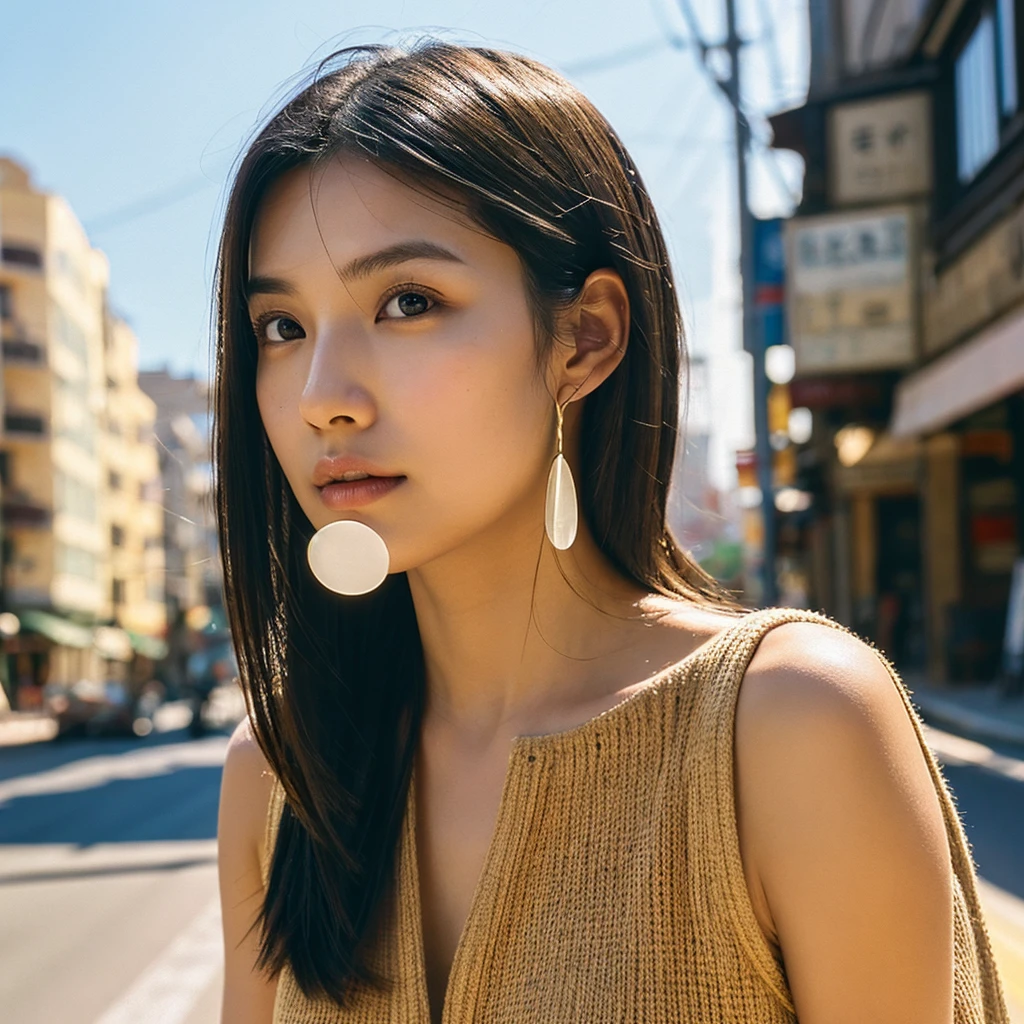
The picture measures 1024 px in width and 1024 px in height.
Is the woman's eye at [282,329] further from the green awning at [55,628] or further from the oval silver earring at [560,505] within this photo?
the green awning at [55,628]

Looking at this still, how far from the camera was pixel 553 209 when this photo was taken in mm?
1586

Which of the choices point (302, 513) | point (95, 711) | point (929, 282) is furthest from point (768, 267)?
point (302, 513)

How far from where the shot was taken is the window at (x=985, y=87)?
49.2ft

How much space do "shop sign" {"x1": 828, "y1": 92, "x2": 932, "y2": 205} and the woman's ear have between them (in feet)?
60.5

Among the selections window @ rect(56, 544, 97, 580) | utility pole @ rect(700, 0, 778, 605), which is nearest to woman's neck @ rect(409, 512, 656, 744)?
utility pole @ rect(700, 0, 778, 605)

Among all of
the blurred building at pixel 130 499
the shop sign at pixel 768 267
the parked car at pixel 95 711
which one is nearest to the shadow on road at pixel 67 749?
the parked car at pixel 95 711

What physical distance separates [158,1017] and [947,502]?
16.9 meters

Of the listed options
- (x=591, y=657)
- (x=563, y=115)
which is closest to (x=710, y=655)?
(x=591, y=657)

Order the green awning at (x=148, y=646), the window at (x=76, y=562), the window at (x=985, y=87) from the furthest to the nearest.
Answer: the green awning at (x=148, y=646)
the window at (x=76, y=562)
the window at (x=985, y=87)

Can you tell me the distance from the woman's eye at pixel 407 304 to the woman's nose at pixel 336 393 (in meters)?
0.07

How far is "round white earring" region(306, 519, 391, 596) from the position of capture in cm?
154

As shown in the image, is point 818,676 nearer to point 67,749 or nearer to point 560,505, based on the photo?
point 560,505

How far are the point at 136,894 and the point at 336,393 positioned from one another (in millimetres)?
7114

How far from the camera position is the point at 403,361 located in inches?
59.6
